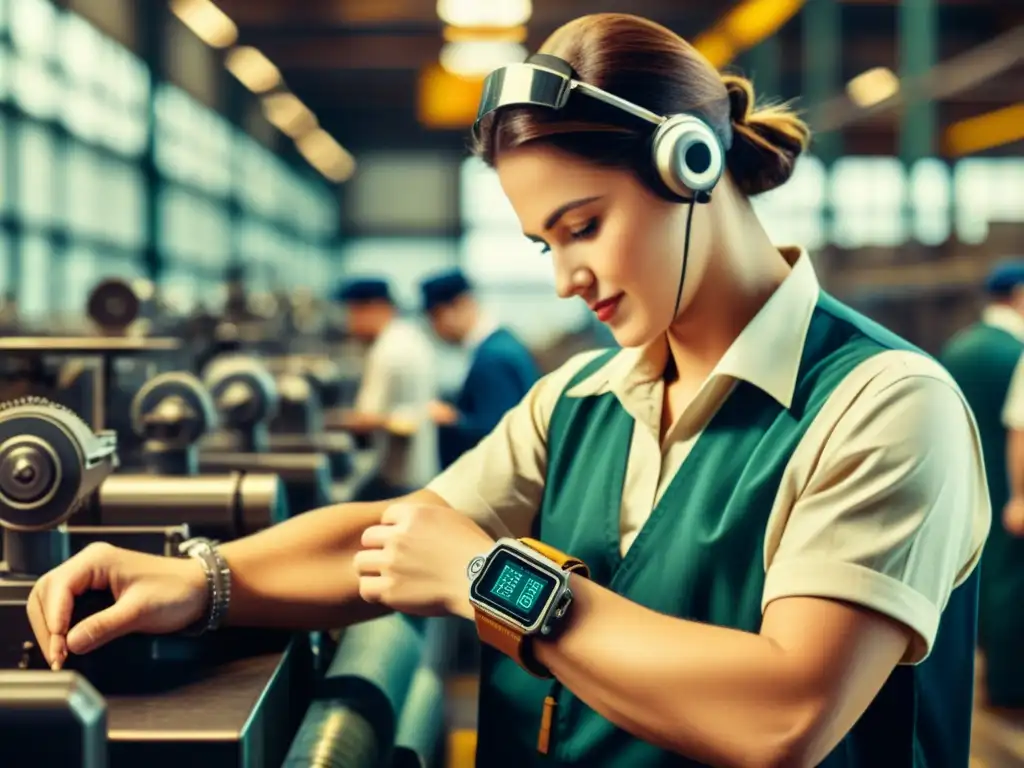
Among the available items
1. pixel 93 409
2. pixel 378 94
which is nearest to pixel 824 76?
pixel 93 409

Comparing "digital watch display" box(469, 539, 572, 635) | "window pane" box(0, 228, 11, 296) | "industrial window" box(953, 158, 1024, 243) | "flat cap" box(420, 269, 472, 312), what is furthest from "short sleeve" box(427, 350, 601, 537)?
"industrial window" box(953, 158, 1024, 243)

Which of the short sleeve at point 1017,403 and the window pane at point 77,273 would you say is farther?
the window pane at point 77,273

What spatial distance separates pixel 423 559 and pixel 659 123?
0.45m

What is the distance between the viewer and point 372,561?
118cm

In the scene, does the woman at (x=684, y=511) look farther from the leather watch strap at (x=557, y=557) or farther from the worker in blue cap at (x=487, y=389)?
the worker in blue cap at (x=487, y=389)

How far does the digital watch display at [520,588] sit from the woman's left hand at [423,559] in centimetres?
4

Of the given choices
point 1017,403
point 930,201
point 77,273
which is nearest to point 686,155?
point 1017,403

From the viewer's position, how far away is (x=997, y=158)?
20953mm

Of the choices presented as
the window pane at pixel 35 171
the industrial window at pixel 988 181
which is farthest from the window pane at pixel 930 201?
the window pane at pixel 35 171

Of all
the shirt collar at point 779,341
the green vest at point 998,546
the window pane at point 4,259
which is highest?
the window pane at point 4,259

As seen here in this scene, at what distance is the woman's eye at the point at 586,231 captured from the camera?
1159 mm

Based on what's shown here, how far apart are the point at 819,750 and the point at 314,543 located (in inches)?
23.1

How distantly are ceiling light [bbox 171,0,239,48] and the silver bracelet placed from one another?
32.4 feet

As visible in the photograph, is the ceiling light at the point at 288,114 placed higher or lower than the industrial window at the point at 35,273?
higher
